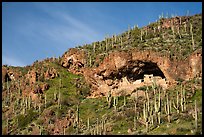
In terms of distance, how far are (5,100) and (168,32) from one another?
2545cm

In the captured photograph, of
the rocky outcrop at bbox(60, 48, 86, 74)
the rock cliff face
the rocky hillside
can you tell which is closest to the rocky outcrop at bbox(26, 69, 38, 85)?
the rocky hillside

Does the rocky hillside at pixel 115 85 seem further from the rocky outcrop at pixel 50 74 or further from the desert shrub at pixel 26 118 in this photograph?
the rocky outcrop at pixel 50 74

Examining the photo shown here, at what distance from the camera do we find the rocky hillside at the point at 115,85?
130 ft

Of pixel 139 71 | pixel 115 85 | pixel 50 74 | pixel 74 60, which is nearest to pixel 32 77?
pixel 50 74

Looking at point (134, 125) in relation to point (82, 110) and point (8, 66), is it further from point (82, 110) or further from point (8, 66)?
point (8, 66)

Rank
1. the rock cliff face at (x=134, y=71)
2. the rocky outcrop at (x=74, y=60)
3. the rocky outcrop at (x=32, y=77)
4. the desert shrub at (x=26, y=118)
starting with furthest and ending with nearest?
the rocky outcrop at (x=74, y=60)
the rocky outcrop at (x=32, y=77)
the rock cliff face at (x=134, y=71)
the desert shrub at (x=26, y=118)

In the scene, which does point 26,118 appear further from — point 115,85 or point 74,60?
point 74,60

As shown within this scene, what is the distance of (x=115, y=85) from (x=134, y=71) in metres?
3.16

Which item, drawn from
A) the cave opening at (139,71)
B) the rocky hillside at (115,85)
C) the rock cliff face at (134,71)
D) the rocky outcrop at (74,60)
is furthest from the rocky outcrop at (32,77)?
the cave opening at (139,71)

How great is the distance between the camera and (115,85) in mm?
51156

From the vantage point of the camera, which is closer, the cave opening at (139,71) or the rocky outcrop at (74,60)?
the cave opening at (139,71)

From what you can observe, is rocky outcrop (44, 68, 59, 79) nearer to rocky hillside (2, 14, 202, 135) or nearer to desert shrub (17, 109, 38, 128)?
rocky hillside (2, 14, 202, 135)

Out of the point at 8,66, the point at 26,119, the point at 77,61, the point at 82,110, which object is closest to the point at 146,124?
the point at 82,110

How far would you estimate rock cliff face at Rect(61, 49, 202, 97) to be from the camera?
154ft
